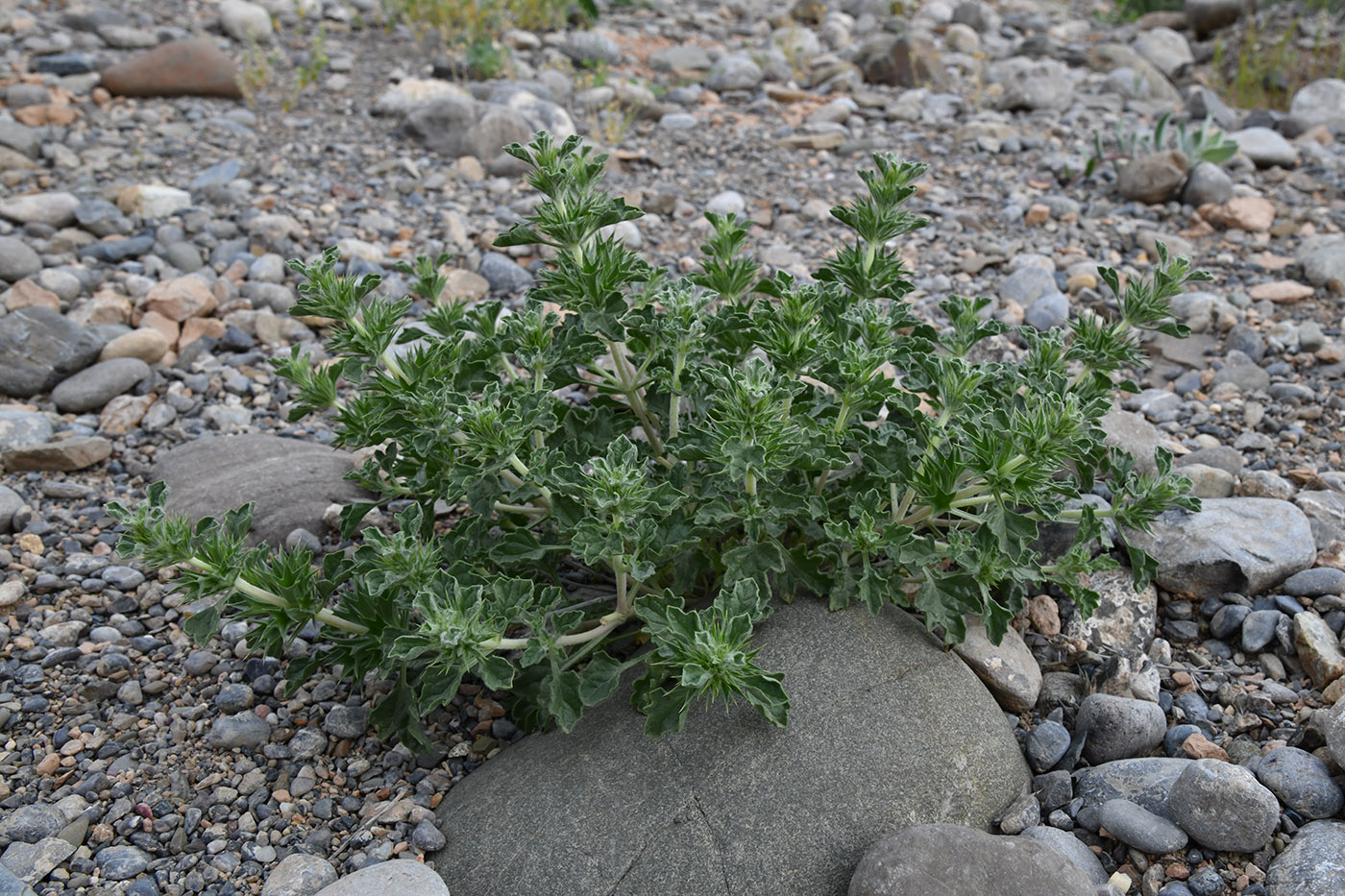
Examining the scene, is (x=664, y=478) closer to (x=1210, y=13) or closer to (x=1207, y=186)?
(x=1207, y=186)

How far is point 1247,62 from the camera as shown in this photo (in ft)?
26.8

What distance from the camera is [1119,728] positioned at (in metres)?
2.96

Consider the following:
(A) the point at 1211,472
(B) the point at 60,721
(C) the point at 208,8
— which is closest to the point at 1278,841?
(A) the point at 1211,472

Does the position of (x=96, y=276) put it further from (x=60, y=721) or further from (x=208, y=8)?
(x=208, y=8)

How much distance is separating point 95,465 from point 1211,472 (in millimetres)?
4236

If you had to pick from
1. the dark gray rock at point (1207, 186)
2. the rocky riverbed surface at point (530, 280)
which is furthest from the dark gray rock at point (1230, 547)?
the dark gray rock at point (1207, 186)

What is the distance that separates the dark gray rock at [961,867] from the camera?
2.33 metres

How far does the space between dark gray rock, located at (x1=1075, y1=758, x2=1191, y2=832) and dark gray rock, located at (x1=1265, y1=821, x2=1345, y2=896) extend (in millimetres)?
257

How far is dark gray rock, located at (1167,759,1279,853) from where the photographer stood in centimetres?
252

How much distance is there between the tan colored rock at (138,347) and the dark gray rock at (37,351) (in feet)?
0.30

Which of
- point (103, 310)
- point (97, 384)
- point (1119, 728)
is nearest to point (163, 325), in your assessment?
point (103, 310)

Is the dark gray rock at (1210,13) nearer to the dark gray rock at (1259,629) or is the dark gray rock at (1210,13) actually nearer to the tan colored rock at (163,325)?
the dark gray rock at (1259,629)

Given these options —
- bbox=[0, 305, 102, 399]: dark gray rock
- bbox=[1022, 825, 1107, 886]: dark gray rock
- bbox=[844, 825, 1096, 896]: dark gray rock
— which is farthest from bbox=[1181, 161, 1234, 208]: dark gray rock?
bbox=[0, 305, 102, 399]: dark gray rock

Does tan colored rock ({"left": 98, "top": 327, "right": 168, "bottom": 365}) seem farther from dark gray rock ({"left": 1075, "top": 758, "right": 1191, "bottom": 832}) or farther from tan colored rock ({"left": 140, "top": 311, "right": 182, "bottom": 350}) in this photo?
dark gray rock ({"left": 1075, "top": 758, "right": 1191, "bottom": 832})
